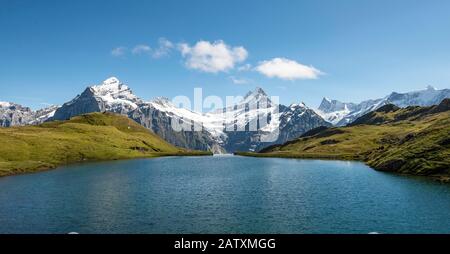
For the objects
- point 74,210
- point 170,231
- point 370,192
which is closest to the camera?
point 170,231

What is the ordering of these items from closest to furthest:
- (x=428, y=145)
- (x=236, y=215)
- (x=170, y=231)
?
→ (x=170, y=231) < (x=236, y=215) < (x=428, y=145)

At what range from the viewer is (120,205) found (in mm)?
91250

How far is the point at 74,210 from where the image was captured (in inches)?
3354
